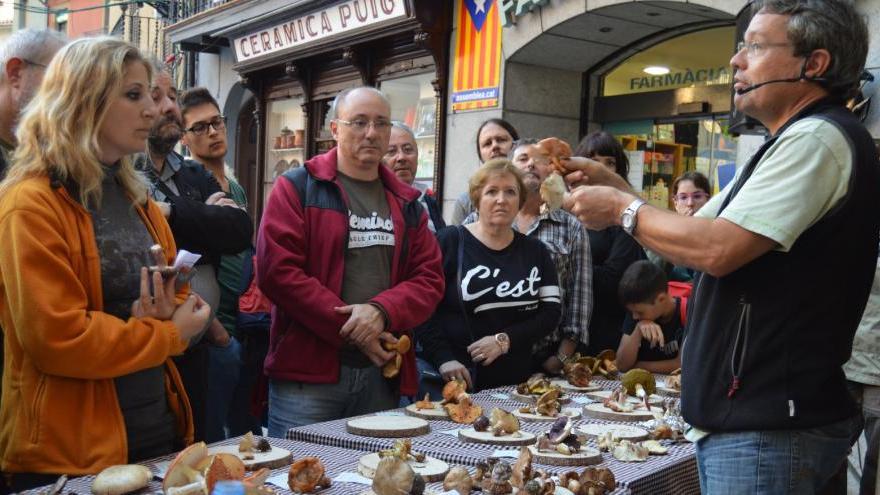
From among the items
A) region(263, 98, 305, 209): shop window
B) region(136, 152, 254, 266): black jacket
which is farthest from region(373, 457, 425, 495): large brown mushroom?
region(263, 98, 305, 209): shop window

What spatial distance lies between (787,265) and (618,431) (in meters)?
1.17

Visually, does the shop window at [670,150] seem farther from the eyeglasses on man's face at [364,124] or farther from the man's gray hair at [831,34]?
the man's gray hair at [831,34]

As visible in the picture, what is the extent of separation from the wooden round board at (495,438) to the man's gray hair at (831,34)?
137cm

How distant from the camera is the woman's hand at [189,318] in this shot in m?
2.37

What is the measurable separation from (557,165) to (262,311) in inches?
88.8

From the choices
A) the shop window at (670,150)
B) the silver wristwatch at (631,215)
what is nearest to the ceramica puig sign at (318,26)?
the shop window at (670,150)

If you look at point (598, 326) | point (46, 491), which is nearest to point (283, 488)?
point (46, 491)

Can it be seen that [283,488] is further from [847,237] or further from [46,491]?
[847,237]

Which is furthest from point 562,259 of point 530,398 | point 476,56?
point 476,56

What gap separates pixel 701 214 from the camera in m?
2.17

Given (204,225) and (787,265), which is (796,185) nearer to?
(787,265)

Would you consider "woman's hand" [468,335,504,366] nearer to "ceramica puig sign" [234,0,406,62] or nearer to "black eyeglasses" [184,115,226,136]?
"black eyeglasses" [184,115,226,136]

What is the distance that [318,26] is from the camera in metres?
10.5

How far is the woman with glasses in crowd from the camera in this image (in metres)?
3.82
